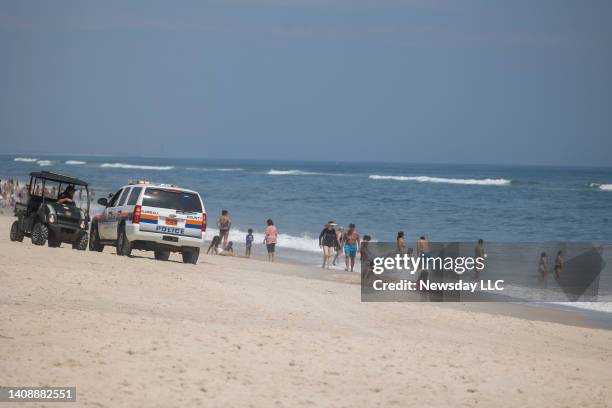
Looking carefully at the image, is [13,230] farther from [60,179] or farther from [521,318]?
[521,318]

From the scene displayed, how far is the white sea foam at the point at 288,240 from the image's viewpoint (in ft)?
115

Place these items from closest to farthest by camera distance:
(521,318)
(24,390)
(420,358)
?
(24,390)
(420,358)
(521,318)

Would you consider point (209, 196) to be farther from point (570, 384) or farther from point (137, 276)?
point (570, 384)

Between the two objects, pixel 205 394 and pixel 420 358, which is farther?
pixel 420 358

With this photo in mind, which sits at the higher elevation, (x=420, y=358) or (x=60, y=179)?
(x=60, y=179)

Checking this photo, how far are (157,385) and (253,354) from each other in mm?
1818

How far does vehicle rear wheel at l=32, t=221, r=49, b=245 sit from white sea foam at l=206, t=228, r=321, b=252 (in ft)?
49.8

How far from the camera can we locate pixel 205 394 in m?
8.61

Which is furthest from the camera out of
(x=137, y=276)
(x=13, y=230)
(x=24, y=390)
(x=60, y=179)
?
(x=13, y=230)

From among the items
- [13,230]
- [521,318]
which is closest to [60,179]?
[13,230]

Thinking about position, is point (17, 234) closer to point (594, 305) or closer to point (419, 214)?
point (594, 305)

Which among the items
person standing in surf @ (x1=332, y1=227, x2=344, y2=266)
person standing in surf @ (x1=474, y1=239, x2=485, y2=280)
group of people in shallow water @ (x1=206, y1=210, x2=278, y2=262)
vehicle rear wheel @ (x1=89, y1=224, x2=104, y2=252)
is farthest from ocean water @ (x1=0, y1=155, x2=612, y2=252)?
vehicle rear wheel @ (x1=89, y1=224, x2=104, y2=252)

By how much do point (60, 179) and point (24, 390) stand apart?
12383 mm

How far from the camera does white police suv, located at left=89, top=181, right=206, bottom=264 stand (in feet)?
62.0
